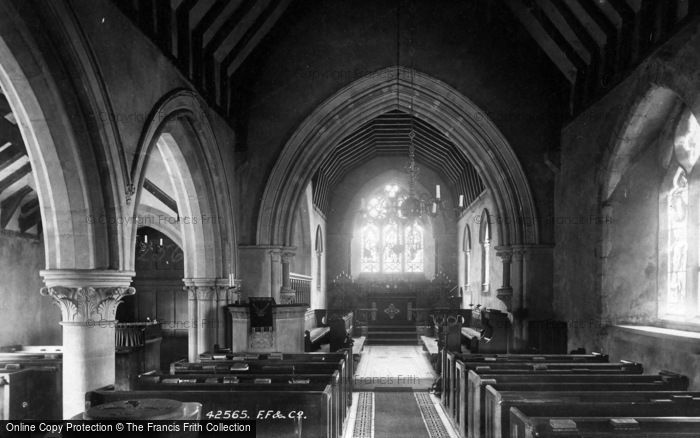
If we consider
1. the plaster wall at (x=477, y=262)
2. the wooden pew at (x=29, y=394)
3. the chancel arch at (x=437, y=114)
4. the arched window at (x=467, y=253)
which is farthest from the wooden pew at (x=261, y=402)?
the arched window at (x=467, y=253)

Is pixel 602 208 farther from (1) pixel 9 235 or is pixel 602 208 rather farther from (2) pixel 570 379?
(1) pixel 9 235

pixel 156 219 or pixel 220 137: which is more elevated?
pixel 220 137

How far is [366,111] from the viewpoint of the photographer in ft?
36.6

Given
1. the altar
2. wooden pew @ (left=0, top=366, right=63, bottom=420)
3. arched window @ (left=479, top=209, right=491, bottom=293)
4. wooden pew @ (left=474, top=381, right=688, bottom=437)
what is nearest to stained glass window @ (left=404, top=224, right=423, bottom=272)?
the altar

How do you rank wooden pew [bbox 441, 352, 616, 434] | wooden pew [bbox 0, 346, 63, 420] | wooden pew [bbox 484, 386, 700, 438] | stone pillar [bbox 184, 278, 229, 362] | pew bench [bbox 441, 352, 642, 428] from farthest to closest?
stone pillar [bbox 184, 278, 229, 362] < wooden pew [bbox 0, 346, 63, 420] < wooden pew [bbox 441, 352, 616, 434] < pew bench [bbox 441, 352, 642, 428] < wooden pew [bbox 484, 386, 700, 438]

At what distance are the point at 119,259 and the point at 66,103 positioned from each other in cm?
150

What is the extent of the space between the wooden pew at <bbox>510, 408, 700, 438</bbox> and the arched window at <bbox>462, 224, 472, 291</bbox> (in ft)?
46.6

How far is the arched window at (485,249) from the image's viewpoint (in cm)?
1492

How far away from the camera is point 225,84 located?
10.2 metres

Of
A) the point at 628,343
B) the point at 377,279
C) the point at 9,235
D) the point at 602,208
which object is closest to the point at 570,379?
the point at 628,343

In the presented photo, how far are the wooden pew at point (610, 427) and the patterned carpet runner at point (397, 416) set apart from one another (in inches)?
130

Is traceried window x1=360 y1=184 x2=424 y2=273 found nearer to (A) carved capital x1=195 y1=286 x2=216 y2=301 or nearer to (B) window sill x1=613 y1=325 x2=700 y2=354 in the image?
(A) carved capital x1=195 y1=286 x2=216 y2=301

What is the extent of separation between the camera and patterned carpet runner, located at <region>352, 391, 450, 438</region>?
6.75 metres

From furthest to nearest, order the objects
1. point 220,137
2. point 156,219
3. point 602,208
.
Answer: point 156,219, point 220,137, point 602,208
